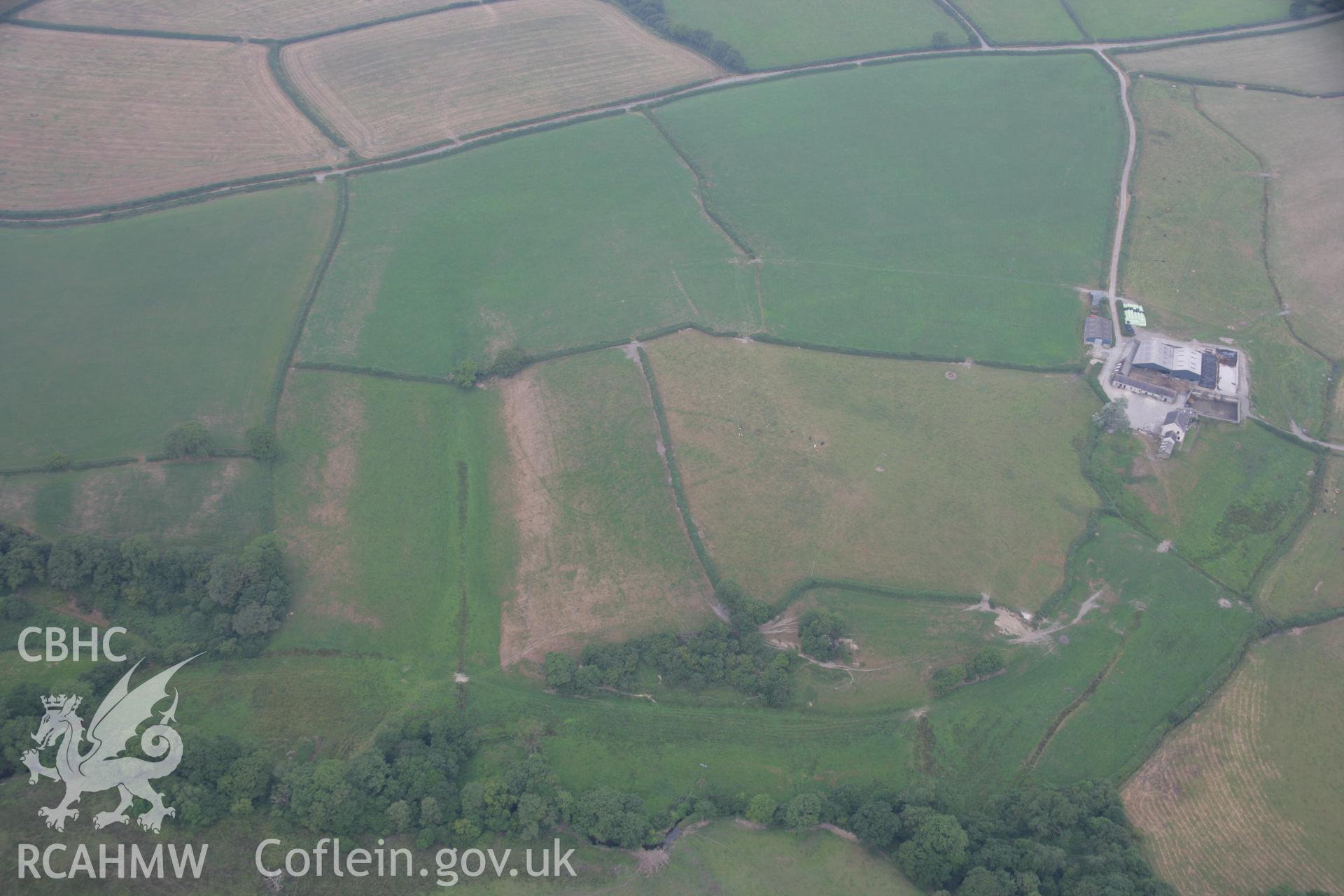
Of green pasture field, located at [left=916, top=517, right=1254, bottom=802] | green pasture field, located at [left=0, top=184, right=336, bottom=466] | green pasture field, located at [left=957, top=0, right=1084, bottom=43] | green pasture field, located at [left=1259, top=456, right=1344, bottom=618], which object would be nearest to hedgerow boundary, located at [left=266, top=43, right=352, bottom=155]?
green pasture field, located at [left=0, top=184, right=336, bottom=466]

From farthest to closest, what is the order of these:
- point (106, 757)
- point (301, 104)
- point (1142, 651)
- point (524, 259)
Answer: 1. point (301, 104)
2. point (524, 259)
3. point (1142, 651)
4. point (106, 757)

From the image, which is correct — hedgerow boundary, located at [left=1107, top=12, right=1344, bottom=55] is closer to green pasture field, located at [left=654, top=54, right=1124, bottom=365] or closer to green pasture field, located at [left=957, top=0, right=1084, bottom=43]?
green pasture field, located at [left=957, top=0, right=1084, bottom=43]

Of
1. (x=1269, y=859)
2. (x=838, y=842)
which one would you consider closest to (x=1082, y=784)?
(x=1269, y=859)

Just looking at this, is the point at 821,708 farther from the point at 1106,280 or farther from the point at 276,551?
the point at 1106,280

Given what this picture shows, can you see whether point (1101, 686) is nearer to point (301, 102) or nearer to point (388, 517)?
point (388, 517)

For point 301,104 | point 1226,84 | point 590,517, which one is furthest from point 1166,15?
point 301,104
